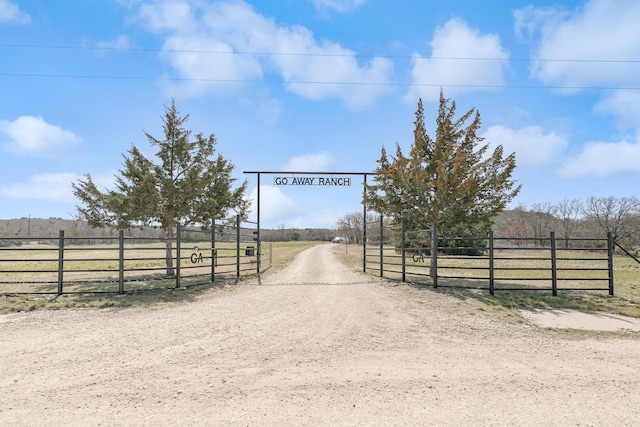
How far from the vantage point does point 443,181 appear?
12.0 metres

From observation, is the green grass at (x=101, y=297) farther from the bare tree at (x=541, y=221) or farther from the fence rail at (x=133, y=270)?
the bare tree at (x=541, y=221)

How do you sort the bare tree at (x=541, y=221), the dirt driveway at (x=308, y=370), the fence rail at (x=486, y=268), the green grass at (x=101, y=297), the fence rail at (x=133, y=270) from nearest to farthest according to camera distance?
the dirt driveway at (x=308, y=370) → the green grass at (x=101, y=297) → the fence rail at (x=133, y=270) → the fence rail at (x=486, y=268) → the bare tree at (x=541, y=221)

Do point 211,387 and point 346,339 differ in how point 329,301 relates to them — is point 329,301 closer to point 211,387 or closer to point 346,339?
point 346,339

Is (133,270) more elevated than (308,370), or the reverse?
(133,270)

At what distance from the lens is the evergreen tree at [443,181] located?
12414mm

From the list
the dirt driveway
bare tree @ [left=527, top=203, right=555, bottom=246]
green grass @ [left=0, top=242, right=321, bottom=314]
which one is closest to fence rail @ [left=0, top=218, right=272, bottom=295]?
green grass @ [left=0, top=242, right=321, bottom=314]

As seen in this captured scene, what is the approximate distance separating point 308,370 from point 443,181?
30.0 ft

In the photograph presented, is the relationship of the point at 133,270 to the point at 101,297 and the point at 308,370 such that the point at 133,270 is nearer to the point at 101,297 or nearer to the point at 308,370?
the point at 101,297

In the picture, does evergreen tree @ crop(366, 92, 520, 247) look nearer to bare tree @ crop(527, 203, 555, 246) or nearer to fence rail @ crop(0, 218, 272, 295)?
fence rail @ crop(0, 218, 272, 295)

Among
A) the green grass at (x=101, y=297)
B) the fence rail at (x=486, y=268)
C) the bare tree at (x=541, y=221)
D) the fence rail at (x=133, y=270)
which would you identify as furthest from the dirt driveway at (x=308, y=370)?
the bare tree at (x=541, y=221)

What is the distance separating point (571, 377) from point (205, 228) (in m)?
13.5

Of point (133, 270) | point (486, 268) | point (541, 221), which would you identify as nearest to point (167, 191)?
point (133, 270)

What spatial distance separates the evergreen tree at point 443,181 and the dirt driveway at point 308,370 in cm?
561

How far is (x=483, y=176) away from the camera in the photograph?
12820 mm
